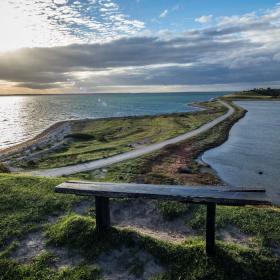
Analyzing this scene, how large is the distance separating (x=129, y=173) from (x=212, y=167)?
7.49m

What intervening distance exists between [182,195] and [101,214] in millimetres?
2493

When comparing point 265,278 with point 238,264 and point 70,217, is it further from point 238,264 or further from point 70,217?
point 70,217

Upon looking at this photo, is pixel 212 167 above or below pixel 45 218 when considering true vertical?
below

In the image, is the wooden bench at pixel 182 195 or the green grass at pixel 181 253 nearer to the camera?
the green grass at pixel 181 253

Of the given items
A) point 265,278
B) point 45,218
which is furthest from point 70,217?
point 265,278

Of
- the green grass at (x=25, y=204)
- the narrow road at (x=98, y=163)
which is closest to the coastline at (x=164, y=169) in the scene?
the narrow road at (x=98, y=163)

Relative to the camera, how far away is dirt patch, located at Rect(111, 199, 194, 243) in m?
9.48

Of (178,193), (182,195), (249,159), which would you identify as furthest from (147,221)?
(249,159)

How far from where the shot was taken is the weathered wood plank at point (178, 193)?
7.68 metres

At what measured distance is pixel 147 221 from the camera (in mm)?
10352

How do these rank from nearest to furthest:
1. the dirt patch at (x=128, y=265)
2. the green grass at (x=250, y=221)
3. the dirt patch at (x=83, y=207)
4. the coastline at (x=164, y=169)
Answer: the dirt patch at (x=128, y=265)
the green grass at (x=250, y=221)
the dirt patch at (x=83, y=207)
the coastline at (x=164, y=169)

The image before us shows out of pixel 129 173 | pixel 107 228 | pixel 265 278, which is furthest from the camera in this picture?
pixel 129 173

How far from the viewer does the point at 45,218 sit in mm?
10438

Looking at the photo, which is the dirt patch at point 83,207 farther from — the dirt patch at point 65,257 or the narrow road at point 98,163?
the narrow road at point 98,163
